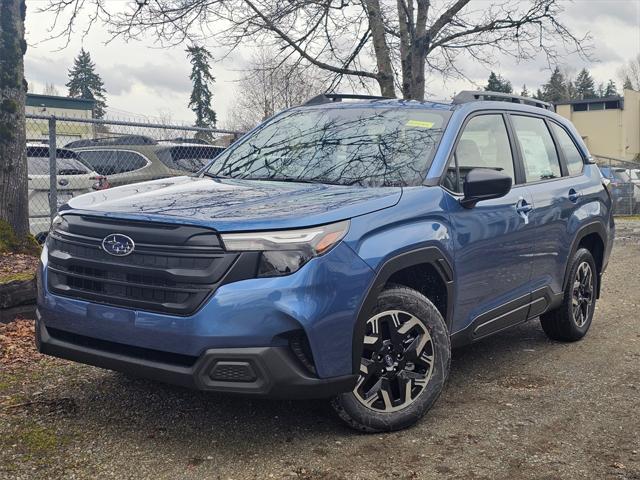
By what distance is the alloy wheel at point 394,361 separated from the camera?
361 cm

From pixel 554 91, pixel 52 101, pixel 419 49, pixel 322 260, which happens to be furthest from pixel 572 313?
pixel 554 91

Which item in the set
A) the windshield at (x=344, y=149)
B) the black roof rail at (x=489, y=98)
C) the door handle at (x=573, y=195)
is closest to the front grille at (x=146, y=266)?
the windshield at (x=344, y=149)

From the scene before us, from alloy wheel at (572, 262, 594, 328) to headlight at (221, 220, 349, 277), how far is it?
10.7 ft

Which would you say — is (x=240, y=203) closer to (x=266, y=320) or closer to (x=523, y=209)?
(x=266, y=320)

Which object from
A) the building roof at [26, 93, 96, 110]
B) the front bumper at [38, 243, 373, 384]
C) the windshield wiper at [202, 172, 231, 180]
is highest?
the building roof at [26, 93, 96, 110]

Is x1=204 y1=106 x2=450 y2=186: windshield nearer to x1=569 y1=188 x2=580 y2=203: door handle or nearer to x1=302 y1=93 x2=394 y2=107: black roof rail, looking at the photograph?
x1=302 y1=93 x2=394 y2=107: black roof rail

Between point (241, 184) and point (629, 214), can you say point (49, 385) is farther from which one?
point (629, 214)

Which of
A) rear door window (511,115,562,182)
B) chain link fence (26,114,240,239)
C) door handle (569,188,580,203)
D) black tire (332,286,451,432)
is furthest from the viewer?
chain link fence (26,114,240,239)

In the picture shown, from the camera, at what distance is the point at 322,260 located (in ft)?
10.7

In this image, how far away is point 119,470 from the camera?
3.27m

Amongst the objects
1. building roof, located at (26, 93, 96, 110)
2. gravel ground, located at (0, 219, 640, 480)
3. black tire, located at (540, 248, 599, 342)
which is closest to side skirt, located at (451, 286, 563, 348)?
black tire, located at (540, 248, 599, 342)

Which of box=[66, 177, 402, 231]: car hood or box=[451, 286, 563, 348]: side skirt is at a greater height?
box=[66, 177, 402, 231]: car hood

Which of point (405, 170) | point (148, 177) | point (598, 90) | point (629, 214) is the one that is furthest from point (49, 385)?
point (598, 90)

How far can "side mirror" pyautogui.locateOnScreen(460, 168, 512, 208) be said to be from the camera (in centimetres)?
413
